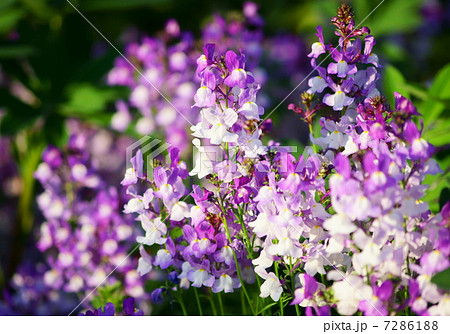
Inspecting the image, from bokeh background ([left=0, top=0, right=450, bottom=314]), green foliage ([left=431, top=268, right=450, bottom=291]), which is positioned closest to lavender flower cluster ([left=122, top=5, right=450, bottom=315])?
green foliage ([left=431, top=268, right=450, bottom=291])

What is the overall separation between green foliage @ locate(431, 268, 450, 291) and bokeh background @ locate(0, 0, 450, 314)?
0.16 m

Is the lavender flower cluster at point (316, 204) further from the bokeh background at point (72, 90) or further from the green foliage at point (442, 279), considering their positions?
the bokeh background at point (72, 90)

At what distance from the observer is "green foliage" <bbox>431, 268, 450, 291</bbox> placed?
0.59m

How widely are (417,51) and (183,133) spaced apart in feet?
5.75

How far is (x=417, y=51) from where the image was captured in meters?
2.79

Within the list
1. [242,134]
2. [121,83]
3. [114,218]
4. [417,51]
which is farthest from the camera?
[417,51]

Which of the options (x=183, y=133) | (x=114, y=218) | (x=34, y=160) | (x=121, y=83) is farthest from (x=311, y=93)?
(x=34, y=160)

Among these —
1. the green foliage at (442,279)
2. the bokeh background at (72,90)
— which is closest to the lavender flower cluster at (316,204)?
the green foliage at (442,279)

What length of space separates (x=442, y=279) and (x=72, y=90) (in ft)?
4.01
